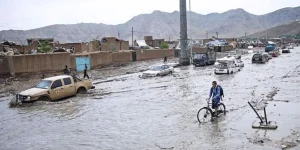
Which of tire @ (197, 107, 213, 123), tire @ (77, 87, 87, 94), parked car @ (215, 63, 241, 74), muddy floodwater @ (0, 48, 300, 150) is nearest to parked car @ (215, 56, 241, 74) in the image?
parked car @ (215, 63, 241, 74)

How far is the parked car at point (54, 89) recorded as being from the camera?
19781 mm

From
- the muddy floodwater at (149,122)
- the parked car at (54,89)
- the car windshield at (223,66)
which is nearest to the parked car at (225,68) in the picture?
the car windshield at (223,66)

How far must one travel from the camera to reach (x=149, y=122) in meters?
15.3

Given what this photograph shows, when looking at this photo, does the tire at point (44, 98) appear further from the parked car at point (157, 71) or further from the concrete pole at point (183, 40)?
the concrete pole at point (183, 40)

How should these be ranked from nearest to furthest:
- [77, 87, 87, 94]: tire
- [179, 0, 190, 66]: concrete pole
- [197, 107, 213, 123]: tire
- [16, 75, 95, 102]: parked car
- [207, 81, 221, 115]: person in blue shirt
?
Result: [197, 107, 213, 123]: tire
[207, 81, 221, 115]: person in blue shirt
[16, 75, 95, 102]: parked car
[77, 87, 87, 94]: tire
[179, 0, 190, 66]: concrete pole

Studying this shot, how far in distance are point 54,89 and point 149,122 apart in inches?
320

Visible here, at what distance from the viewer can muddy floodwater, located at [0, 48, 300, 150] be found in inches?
470

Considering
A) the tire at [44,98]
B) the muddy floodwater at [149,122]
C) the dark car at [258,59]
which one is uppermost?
the dark car at [258,59]

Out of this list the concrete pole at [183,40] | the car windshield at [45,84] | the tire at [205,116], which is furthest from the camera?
the concrete pole at [183,40]

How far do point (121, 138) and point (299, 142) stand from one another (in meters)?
6.17

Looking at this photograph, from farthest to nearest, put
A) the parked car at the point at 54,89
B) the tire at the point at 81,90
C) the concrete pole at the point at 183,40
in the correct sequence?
the concrete pole at the point at 183,40 < the tire at the point at 81,90 < the parked car at the point at 54,89

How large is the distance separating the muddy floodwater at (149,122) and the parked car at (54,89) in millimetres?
464

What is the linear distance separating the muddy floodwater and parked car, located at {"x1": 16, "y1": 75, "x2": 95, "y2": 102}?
46 centimetres

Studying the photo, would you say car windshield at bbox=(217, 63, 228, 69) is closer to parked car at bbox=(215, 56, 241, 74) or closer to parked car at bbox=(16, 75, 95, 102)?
parked car at bbox=(215, 56, 241, 74)
